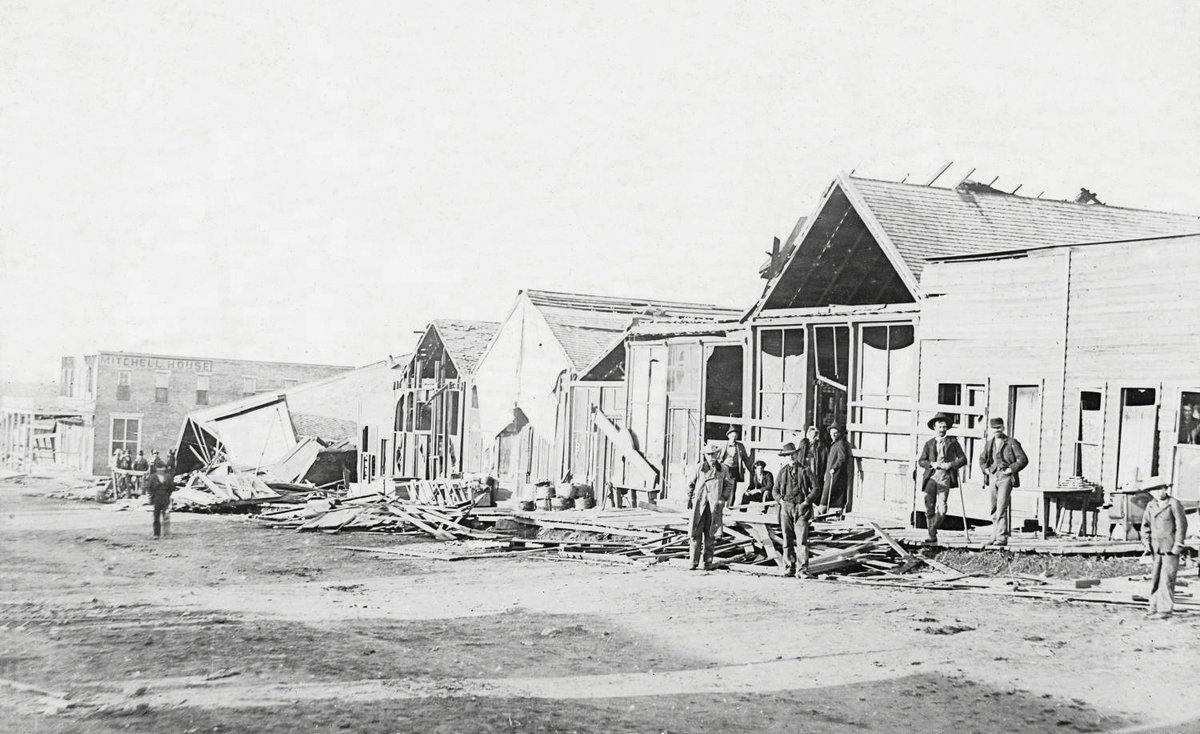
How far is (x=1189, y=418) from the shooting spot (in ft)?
49.4

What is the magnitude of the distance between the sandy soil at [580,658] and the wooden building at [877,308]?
5257 mm

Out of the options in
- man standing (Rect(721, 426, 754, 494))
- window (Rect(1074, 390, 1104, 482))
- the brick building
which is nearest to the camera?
window (Rect(1074, 390, 1104, 482))

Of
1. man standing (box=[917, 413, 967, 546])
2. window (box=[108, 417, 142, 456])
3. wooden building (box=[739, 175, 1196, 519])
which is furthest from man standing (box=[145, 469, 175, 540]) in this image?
window (box=[108, 417, 142, 456])

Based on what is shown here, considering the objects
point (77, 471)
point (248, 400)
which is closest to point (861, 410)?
point (248, 400)

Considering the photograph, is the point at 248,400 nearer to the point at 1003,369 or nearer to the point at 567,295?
the point at 567,295

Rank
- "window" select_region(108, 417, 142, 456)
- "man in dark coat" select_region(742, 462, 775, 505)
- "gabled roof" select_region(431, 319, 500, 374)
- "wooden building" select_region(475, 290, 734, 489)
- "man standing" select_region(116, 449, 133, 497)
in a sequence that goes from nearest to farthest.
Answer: "man in dark coat" select_region(742, 462, 775, 505) < "wooden building" select_region(475, 290, 734, 489) < "gabled roof" select_region(431, 319, 500, 374) < "man standing" select_region(116, 449, 133, 497) < "window" select_region(108, 417, 142, 456)

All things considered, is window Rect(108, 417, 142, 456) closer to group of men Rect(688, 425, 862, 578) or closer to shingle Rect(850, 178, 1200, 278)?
group of men Rect(688, 425, 862, 578)

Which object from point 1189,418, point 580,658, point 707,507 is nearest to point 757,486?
point 707,507

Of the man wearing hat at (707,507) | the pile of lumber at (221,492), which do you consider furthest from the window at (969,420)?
the pile of lumber at (221,492)

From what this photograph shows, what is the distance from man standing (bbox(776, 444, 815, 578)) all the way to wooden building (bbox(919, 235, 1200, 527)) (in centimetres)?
345

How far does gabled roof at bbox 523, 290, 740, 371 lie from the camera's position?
98.7 ft

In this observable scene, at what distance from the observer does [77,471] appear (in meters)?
52.9

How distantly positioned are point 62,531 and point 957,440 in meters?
20.8

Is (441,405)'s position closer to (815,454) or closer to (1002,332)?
Answer: (815,454)
